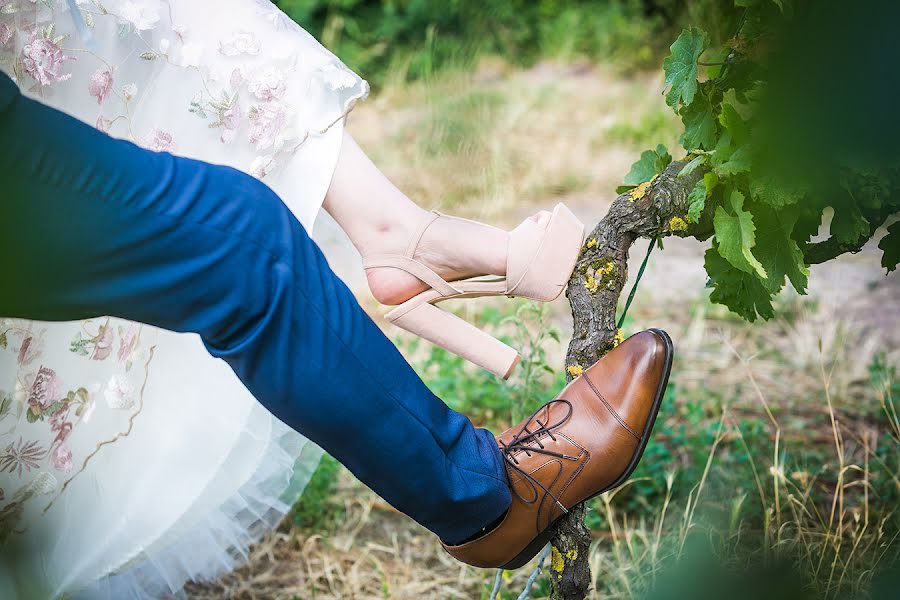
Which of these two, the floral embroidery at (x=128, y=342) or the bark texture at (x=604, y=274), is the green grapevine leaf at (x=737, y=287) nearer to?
the bark texture at (x=604, y=274)

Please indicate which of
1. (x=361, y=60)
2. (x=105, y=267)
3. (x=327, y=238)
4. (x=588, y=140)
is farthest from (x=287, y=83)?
(x=361, y=60)

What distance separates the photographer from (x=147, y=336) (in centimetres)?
122

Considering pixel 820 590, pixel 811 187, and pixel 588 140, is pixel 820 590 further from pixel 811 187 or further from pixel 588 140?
pixel 588 140

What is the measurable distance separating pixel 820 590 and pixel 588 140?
3792 millimetres

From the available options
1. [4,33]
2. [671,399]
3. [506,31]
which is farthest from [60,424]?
[506,31]

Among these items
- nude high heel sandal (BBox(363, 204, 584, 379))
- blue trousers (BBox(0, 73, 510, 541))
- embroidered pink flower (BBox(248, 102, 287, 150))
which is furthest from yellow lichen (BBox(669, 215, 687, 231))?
embroidered pink flower (BBox(248, 102, 287, 150))

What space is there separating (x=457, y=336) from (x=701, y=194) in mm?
368

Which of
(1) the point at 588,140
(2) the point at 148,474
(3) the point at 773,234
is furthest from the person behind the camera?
(1) the point at 588,140

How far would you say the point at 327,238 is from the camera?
1.38 meters

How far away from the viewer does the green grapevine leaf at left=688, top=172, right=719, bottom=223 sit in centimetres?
97

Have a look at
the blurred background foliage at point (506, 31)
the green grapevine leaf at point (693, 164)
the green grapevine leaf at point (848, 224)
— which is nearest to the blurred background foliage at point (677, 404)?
the green grapevine leaf at point (693, 164)

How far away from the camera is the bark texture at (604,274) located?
104 centimetres

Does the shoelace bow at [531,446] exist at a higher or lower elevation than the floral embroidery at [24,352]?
higher

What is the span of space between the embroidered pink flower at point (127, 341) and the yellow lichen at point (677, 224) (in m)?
0.76
